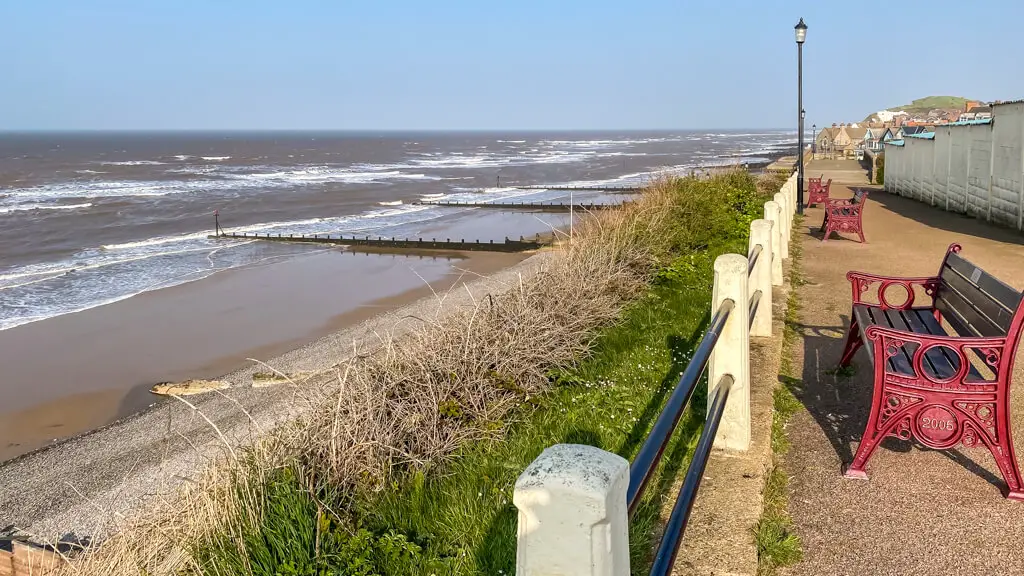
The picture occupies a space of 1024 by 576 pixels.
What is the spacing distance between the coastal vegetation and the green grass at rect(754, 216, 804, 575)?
483 millimetres

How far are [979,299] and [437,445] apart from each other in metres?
3.48

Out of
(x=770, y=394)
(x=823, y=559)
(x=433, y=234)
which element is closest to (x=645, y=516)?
(x=823, y=559)

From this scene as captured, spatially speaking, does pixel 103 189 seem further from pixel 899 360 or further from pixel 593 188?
pixel 899 360

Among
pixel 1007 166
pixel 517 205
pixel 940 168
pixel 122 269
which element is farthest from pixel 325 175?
pixel 1007 166

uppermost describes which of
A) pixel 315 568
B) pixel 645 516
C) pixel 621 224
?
pixel 621 224

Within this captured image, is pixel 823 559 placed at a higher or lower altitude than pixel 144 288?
higher

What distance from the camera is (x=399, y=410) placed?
5324 millimetres

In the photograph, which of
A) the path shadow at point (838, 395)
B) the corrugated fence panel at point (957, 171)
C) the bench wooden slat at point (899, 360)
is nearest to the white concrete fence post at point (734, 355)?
the path shadow at point (838, 395)

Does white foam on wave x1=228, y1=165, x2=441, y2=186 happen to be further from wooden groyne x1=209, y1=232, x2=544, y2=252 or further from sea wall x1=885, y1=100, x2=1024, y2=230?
sea wall x1=885, y1=100, x2=1024, y2=230

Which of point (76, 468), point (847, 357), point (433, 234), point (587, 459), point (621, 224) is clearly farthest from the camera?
point (433, 234)

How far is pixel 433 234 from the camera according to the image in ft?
109

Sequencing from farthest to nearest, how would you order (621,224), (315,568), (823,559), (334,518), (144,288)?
1. (144,288)
2. (621,224)
3. (334,518)
4. (315,568)
5. (823,559)

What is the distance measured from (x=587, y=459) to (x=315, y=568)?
8.83ft

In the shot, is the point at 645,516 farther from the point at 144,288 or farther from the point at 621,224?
the point at 144,288
